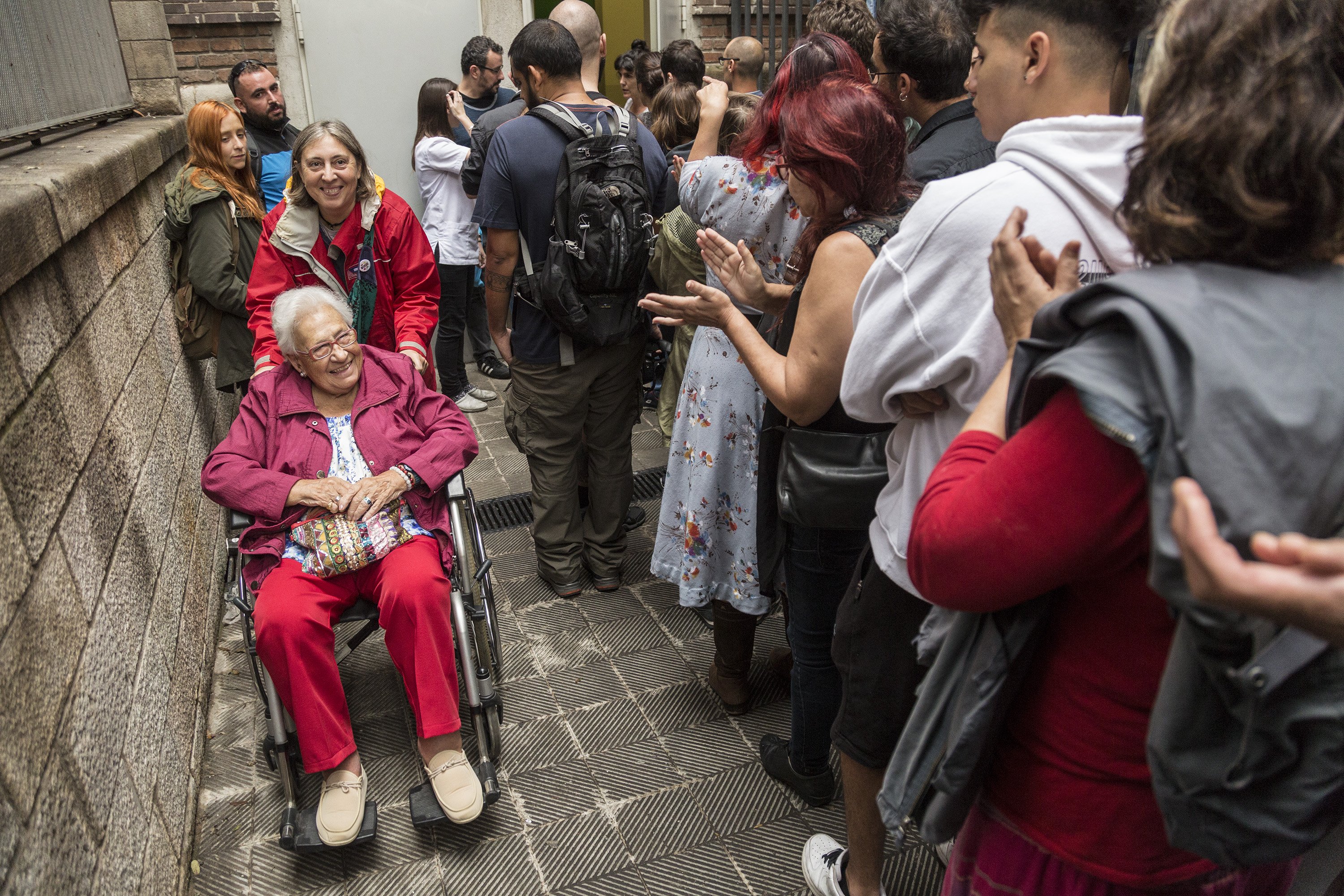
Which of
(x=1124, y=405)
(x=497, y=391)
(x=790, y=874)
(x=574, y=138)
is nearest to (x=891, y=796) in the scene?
(x=1124, y=405)

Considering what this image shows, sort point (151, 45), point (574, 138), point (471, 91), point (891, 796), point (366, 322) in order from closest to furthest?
1. point (891, 796)
2. point (574, 138)
3. point (366, 322)
4. point (151, 45)
5. point (471, 91)

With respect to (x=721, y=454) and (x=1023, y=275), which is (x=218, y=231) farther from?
(x=1023, y=275)

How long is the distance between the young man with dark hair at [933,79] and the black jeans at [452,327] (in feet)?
11.8

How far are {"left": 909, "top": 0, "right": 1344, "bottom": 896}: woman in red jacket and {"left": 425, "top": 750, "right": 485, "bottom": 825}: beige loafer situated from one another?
5.40ft

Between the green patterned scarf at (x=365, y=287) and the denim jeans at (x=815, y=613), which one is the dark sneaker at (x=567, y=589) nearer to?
the green patterned scarf at (x=365, y=287)

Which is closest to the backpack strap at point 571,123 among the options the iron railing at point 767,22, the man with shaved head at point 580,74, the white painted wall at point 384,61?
the man with shaved head at point 580,74

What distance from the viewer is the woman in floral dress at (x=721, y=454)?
275cm

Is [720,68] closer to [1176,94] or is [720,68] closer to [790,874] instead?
[790,874]

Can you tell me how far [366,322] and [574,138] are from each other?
1.10 meters

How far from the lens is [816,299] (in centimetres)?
185

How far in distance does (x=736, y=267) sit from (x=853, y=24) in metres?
1.65

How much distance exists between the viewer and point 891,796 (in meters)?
1.41

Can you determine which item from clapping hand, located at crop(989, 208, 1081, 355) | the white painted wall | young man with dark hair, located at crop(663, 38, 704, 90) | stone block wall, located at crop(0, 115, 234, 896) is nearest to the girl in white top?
the white painted wall

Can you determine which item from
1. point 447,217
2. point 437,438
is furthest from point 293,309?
point 447,217
